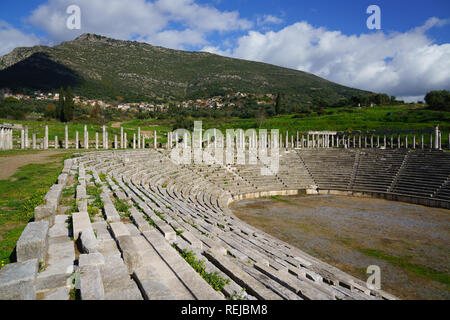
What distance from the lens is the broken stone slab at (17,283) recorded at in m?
3.00

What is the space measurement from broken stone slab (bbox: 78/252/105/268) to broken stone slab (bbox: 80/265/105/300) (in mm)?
156

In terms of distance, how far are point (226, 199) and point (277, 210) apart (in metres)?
4.17

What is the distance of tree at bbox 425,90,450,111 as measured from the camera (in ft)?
191

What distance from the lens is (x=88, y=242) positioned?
484 centimetres

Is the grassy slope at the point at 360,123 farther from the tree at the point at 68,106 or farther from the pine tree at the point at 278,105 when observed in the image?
the pine tree at the point at 278,105

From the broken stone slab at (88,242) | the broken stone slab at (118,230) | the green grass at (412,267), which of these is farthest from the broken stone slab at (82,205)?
the green grass at (412,267)

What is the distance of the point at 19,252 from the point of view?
402 centimetres

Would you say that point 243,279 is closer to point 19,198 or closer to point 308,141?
point 19,198

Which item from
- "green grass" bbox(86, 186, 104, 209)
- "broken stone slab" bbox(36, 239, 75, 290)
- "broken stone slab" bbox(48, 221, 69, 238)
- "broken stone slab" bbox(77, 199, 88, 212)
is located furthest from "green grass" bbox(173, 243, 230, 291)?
"green grass" bbox(86, 186, 104, 209)

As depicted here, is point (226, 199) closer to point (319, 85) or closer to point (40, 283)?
point (40, 283)

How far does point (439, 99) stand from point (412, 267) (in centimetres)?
7349

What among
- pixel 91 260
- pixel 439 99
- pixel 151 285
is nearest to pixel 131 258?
pixel 91 260

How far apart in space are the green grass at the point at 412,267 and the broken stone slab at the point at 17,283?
37.5ft
